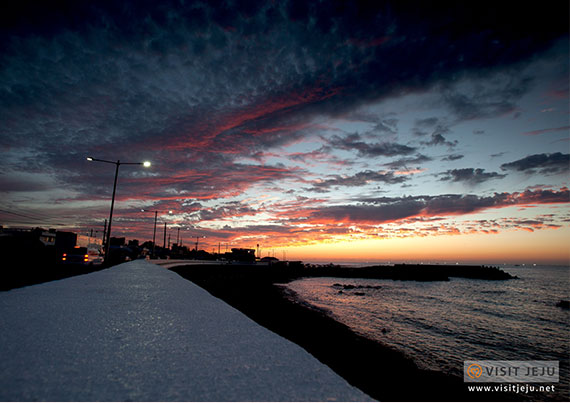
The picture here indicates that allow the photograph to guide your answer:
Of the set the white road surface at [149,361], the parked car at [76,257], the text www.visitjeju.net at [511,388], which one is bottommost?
the text www.visitjeju.net at [511,388]

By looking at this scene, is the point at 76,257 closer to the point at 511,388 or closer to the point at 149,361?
the point at 149,361

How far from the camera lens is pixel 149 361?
4926mm

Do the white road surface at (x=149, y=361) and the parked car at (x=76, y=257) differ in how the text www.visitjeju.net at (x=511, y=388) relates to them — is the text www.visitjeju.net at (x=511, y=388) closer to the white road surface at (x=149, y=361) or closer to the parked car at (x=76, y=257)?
the white road surface at (x=149, y=361)

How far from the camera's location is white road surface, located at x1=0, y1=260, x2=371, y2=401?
387 cm

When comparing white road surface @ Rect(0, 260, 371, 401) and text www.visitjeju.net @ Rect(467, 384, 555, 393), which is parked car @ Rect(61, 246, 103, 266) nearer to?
white road surface @ Rect(0, 260, 371, 401)

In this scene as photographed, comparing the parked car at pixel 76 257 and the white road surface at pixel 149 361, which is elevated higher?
the white road surface at pixel 149 361

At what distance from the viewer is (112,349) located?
541 cm

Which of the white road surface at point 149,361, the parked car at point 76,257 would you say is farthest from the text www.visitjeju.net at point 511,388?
the parked car at point 76,257

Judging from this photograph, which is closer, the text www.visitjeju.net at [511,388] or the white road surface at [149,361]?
the white road surface at [149,361]

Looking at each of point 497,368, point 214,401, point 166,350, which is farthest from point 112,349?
point 497,368

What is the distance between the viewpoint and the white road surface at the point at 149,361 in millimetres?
3865

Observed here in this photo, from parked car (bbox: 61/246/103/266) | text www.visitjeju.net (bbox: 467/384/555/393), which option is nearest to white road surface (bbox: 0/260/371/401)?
text www.visitjeju.net (bbox: 467/384/555/393)

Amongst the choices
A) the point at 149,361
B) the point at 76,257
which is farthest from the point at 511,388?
the point at 76,257

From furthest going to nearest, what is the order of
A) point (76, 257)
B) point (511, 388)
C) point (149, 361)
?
point (76, 257) → point (511, 388) → point (149, 361)
